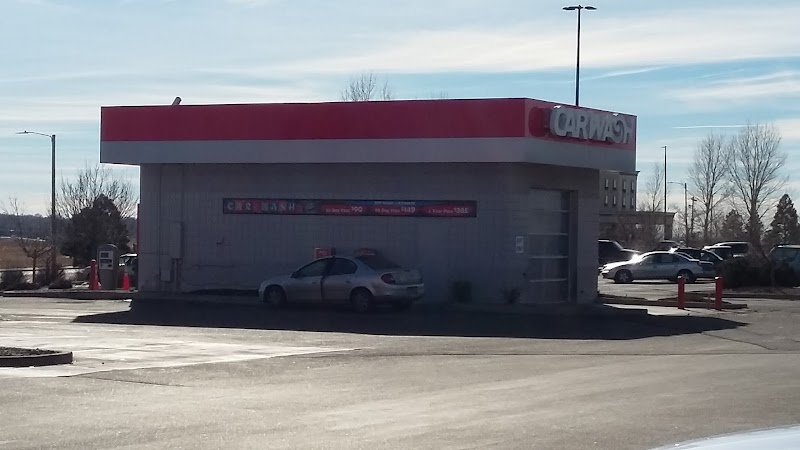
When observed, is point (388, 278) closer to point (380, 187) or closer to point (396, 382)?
point (380, 187)

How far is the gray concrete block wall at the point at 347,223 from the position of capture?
2955 centimetres

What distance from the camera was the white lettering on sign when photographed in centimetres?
2938

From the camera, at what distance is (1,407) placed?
40.3 feet

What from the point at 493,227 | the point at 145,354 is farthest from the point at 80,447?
the point at 493,227

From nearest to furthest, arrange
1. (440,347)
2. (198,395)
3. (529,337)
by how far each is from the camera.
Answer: (198,395)
(440,347)
(529,337)

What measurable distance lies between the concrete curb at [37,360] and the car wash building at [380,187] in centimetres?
1433

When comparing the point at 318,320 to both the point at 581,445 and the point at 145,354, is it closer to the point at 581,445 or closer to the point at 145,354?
the point at 145,354

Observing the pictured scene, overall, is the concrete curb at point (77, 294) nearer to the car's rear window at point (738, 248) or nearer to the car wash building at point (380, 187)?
the car wash building at point (380, 187)

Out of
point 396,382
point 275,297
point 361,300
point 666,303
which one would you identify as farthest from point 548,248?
point 396,382

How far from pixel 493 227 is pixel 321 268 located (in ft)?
15.5

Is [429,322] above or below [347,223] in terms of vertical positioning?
below

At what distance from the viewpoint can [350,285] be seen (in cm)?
2700

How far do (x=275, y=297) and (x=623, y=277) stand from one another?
2399 cm

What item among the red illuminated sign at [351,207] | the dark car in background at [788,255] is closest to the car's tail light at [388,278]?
the red illuminated sign at [351,207]
